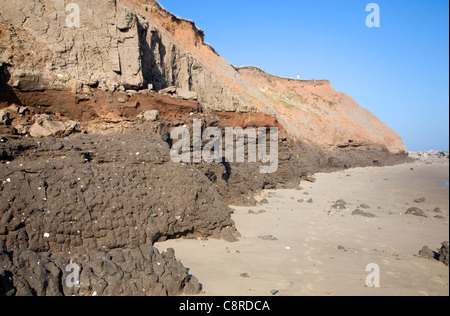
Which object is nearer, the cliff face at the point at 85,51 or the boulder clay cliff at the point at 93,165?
the boulder clay cliff at the point at 93,165

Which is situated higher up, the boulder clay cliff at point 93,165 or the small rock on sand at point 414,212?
the boulder clay cliff at point 93,165

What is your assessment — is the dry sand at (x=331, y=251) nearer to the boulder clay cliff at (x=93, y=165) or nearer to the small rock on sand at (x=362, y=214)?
the small rock on sand at (x=362, y=214)

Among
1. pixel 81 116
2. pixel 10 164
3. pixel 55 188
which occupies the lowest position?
pixel 55 188

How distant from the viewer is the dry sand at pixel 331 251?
265 centimetres

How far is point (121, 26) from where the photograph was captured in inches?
338

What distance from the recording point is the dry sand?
2650 millimetres

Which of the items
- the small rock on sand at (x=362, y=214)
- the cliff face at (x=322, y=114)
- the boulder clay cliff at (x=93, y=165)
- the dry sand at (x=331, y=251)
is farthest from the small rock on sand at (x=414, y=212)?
the cliff face at (x=322, y=114)

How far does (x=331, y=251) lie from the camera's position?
556 centimetres

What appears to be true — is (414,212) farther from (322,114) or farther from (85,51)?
(322,114)

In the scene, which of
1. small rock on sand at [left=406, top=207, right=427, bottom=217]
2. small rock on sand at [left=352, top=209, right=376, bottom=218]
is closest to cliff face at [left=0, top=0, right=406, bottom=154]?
small rock on sand at [left=352, top=209, right=376, bottom=218]

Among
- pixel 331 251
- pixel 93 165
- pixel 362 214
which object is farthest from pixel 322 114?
pixel 93 165

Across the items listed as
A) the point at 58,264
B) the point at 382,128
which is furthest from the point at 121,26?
the point at 382,128
